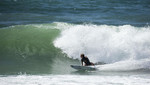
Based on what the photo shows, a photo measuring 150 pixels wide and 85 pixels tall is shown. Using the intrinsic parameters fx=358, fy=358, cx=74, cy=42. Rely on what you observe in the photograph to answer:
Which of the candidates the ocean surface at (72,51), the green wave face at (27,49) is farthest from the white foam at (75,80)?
the green wave face at (27,49)

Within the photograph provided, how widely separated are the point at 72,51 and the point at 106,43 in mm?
1993

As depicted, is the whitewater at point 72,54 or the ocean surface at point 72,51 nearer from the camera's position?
the whitewater at point 72,54

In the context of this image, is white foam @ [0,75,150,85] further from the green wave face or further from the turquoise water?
the turquoise water

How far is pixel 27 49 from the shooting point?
63.7 feet

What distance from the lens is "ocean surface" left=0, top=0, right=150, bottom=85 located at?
1397 centimetres

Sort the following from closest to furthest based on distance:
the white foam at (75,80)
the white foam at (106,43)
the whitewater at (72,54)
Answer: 1. the white foam at (75,80)
2. the whitewater at (72,54)
3. the white foam at (106,43)

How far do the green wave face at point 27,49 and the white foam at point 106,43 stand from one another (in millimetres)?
801

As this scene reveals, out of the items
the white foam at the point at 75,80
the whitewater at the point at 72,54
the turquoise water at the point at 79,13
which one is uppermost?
the turquoise water at the point at 79,13

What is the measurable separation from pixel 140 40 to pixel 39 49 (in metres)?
5.56

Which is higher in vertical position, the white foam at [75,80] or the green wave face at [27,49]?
the green wave face at [27,49]

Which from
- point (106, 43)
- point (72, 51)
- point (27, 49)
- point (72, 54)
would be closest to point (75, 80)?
point (72, 54)

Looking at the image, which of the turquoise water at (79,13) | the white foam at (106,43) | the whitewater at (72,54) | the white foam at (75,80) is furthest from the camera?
the turquoise water at (79,13)

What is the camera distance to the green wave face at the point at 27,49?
16094 millimetres

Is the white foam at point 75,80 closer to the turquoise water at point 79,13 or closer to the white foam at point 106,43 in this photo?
the white foam at point 106,43
